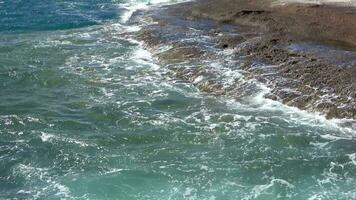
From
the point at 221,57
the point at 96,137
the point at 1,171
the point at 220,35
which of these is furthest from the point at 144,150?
the point at 220,35

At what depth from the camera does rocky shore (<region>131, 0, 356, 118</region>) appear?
21312 mm

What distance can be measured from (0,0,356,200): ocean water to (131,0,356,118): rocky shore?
743 mm

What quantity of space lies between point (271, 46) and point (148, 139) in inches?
383

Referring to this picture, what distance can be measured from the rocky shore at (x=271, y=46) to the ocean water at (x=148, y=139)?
743mm

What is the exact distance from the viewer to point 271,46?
25.6m

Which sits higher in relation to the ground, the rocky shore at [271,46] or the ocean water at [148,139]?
the rocky shore at [271,46]

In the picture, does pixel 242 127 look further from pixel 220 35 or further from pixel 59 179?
pixel 220 35

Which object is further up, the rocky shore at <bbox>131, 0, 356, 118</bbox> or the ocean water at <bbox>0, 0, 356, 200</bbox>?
the rocky shore at <bbox>131, 0, 356, 118</bbox>

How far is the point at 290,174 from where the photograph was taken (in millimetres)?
16375

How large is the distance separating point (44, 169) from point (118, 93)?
6.83 meters

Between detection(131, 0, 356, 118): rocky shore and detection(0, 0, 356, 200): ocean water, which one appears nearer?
detection(0, 0, 356, 200): ocean water

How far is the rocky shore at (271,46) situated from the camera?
2131 centimetres

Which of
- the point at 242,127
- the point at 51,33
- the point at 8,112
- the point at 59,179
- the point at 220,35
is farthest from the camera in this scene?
the point at 51,33

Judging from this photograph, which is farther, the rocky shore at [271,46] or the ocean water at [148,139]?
the rocky shore at [271,46]
